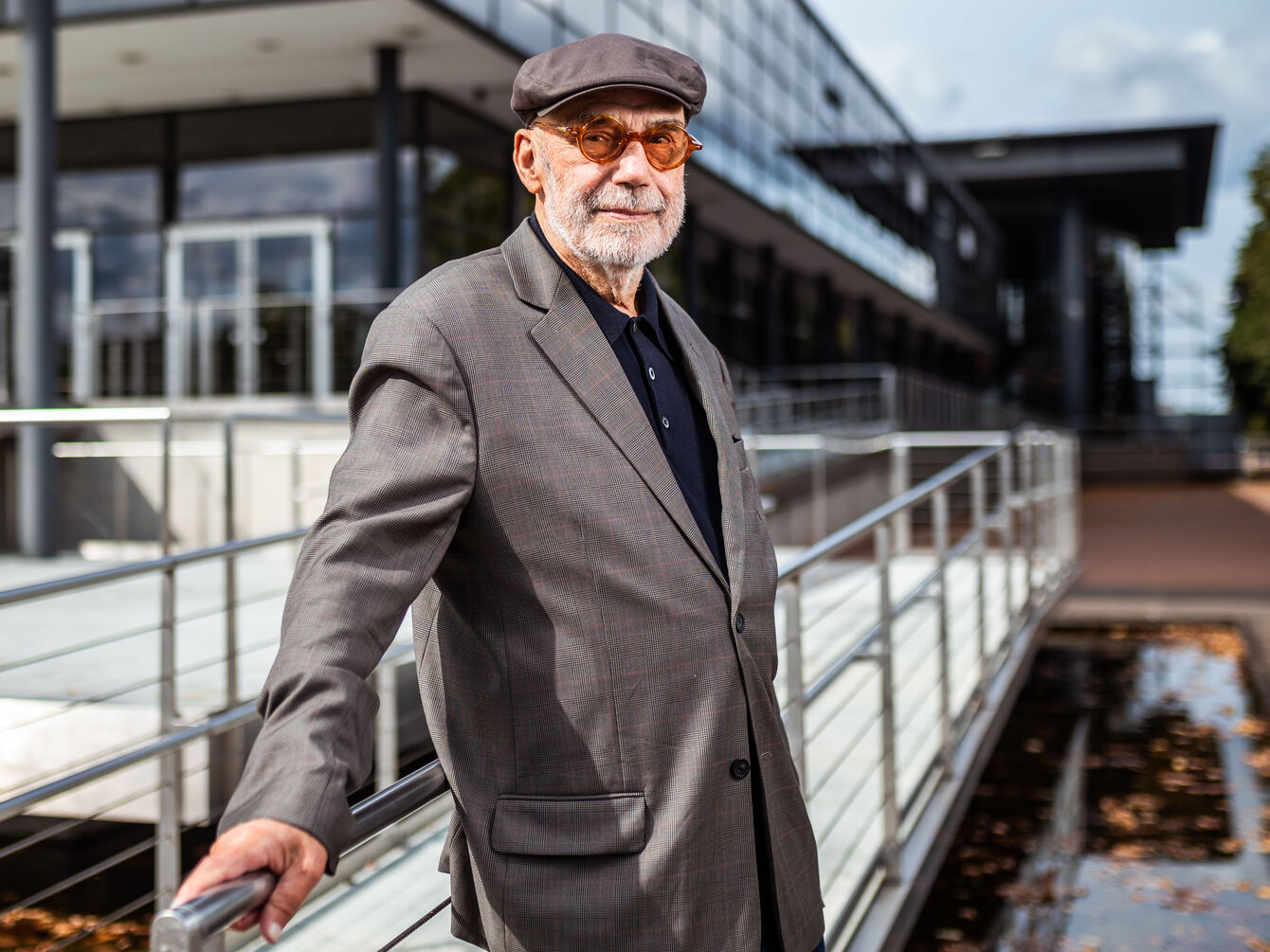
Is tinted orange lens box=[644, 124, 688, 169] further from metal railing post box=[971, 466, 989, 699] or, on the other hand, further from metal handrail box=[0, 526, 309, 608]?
metal railing post box=[971, 466, 989, 699]

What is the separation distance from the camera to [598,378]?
153 cm

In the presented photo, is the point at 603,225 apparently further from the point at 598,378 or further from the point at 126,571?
the point at 126,571

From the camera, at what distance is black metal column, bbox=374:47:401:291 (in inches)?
456

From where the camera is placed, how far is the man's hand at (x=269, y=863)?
105 centimetres

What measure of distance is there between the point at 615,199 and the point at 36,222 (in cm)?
968

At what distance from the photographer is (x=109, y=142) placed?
46.5ft

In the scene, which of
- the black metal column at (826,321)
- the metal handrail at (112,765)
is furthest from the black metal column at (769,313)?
the metal handrail at (112,765)

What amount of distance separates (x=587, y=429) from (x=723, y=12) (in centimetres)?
1708

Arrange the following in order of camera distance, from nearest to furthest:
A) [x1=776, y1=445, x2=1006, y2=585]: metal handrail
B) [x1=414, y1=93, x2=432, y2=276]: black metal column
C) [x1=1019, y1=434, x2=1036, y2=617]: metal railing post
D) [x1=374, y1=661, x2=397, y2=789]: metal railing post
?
[x1=776, y1=445, x2=1006, y2=585]: metal handrail < [x1=374, y1=661, x2=397, y2=789]: metal railing post < [x1=1019, y1=434, x2=1036, y2=617]: metal railing post < [x1=414, y1=93, x2=432, y2=276]: black metal column

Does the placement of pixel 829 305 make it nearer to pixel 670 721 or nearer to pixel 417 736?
pixel 417 736

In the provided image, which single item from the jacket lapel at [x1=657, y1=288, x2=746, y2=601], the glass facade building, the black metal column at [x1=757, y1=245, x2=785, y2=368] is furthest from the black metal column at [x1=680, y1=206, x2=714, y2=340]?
the jacket lapel at [x1=657, y1=288, x2=746, y2=601]

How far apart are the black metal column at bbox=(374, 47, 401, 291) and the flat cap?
34.2 feet

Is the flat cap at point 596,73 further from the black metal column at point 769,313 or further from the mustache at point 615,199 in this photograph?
the black metal column at point 769,313

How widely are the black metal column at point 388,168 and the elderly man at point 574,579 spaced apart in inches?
412
